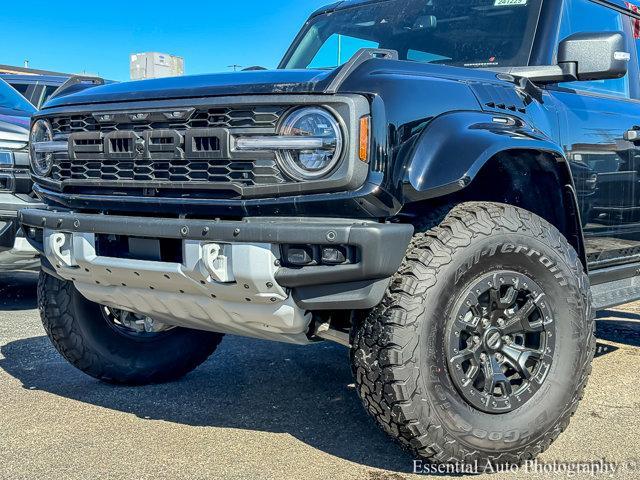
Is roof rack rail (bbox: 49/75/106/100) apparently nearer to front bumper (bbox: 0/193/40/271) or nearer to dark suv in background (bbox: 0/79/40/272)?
dark suv in background (bbox: 0/79/40/272)

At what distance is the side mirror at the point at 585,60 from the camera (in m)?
3.44

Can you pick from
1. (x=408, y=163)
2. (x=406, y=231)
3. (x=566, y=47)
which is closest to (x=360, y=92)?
(x=408, y=163)

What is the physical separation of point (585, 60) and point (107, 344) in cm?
271

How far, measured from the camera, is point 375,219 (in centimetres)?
266

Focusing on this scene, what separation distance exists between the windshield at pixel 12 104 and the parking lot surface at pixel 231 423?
2.56 meters

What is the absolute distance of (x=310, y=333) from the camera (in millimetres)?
2918

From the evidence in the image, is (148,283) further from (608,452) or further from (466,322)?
(608,452)

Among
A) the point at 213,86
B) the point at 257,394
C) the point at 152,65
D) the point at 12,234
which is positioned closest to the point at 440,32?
the point at 213,86

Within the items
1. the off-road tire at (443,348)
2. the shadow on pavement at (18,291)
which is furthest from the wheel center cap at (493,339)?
the shadow on pavement at (18,291)

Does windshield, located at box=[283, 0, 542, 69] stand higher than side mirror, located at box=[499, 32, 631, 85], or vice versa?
windshield, located at box=[283, 0, 542, 69]

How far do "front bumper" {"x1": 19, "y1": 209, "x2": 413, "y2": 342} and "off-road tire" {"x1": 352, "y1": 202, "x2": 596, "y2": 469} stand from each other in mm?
154

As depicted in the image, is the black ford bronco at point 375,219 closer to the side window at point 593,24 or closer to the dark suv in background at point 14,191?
the side window at point 593,24

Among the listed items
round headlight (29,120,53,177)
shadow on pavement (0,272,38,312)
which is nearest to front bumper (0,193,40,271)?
shadow on pavement (0,272,38,312)

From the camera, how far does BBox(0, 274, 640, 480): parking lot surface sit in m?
3.00
